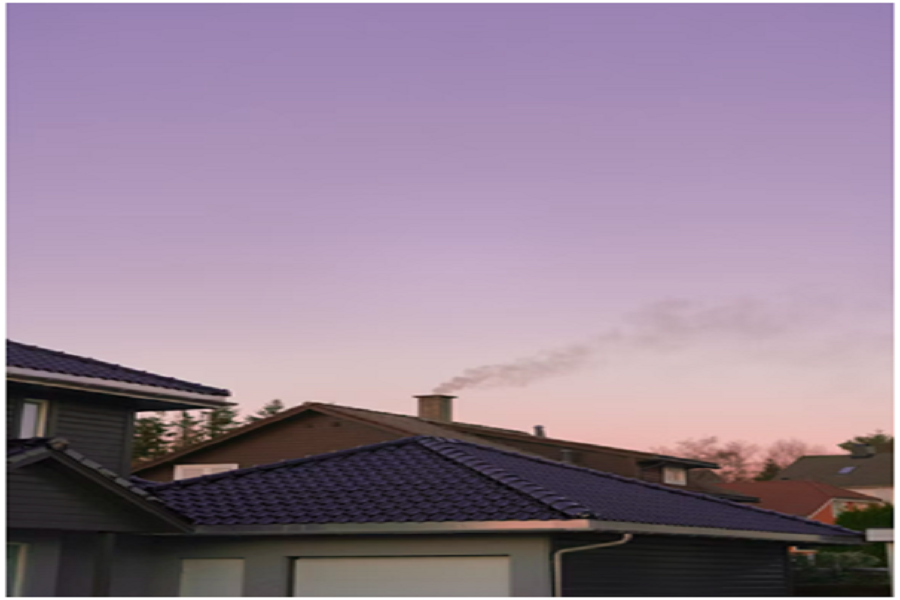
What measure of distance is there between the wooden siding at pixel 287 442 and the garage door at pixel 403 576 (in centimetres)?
1763

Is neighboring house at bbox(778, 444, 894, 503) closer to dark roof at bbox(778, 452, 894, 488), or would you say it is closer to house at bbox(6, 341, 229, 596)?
dark roof at bbox(778, 452, 894, 488)

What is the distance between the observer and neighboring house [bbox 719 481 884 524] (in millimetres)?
55000

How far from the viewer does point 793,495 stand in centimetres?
5712

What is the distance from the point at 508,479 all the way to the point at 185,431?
188 ft

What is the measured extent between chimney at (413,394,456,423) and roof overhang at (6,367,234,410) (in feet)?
66.2

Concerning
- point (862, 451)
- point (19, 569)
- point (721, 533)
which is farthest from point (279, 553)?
point (862, 451)

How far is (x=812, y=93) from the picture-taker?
64.2 feet

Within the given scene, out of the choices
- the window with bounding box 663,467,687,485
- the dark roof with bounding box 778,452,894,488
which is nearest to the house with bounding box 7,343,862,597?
the window with bounding box 663,467,687,485

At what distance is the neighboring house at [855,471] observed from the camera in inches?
2689

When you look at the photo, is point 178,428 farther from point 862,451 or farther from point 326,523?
point 326,523

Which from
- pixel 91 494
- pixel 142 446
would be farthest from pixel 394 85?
pixel 142 446

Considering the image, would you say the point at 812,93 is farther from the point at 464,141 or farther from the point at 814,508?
the point at 814,508

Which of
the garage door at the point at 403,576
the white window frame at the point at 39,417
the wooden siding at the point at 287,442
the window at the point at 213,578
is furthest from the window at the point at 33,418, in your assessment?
the wooden siding at the point at 287,442

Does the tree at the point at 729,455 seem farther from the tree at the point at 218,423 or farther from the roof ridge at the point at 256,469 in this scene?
the roof ridge at the point at 256,469
